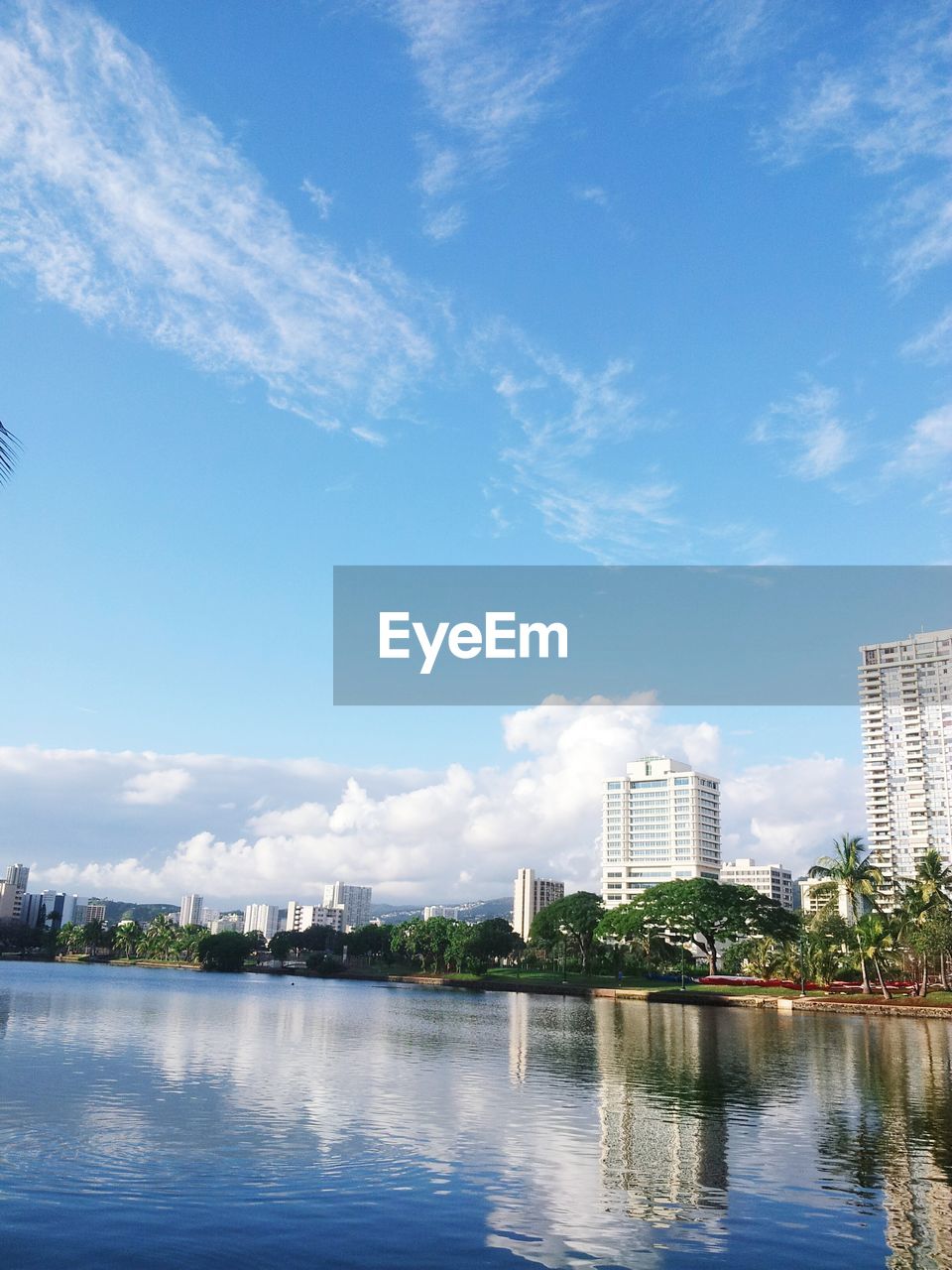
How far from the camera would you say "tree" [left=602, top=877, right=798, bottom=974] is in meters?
128

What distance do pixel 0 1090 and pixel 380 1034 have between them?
31.4 metres

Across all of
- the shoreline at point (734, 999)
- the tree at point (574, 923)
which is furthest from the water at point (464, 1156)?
the tree at point (574, 923)

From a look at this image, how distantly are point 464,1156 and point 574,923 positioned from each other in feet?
451

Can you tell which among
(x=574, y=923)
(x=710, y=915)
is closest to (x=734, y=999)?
(x=710, y=915)

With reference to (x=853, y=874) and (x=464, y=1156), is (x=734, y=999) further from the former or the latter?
(x=464, y=1156)

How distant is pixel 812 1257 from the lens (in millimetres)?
18750

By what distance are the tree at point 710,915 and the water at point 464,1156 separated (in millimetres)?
76106

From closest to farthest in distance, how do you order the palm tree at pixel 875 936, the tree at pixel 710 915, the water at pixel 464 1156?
the water at pixel 464 1156 → the palm tree at pixel 875 936 → the tree at pixel 710 915

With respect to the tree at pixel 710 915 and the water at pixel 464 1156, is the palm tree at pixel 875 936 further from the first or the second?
the water at pixel 464 1156

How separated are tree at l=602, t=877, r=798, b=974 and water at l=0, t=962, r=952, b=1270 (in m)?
76.1

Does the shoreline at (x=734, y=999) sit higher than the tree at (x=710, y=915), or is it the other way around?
the tree at (x=710, y=915)

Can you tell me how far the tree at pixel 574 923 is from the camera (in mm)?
158000

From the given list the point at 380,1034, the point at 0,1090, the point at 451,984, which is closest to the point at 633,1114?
the point at 0,1090

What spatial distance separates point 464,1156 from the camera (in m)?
26.2
